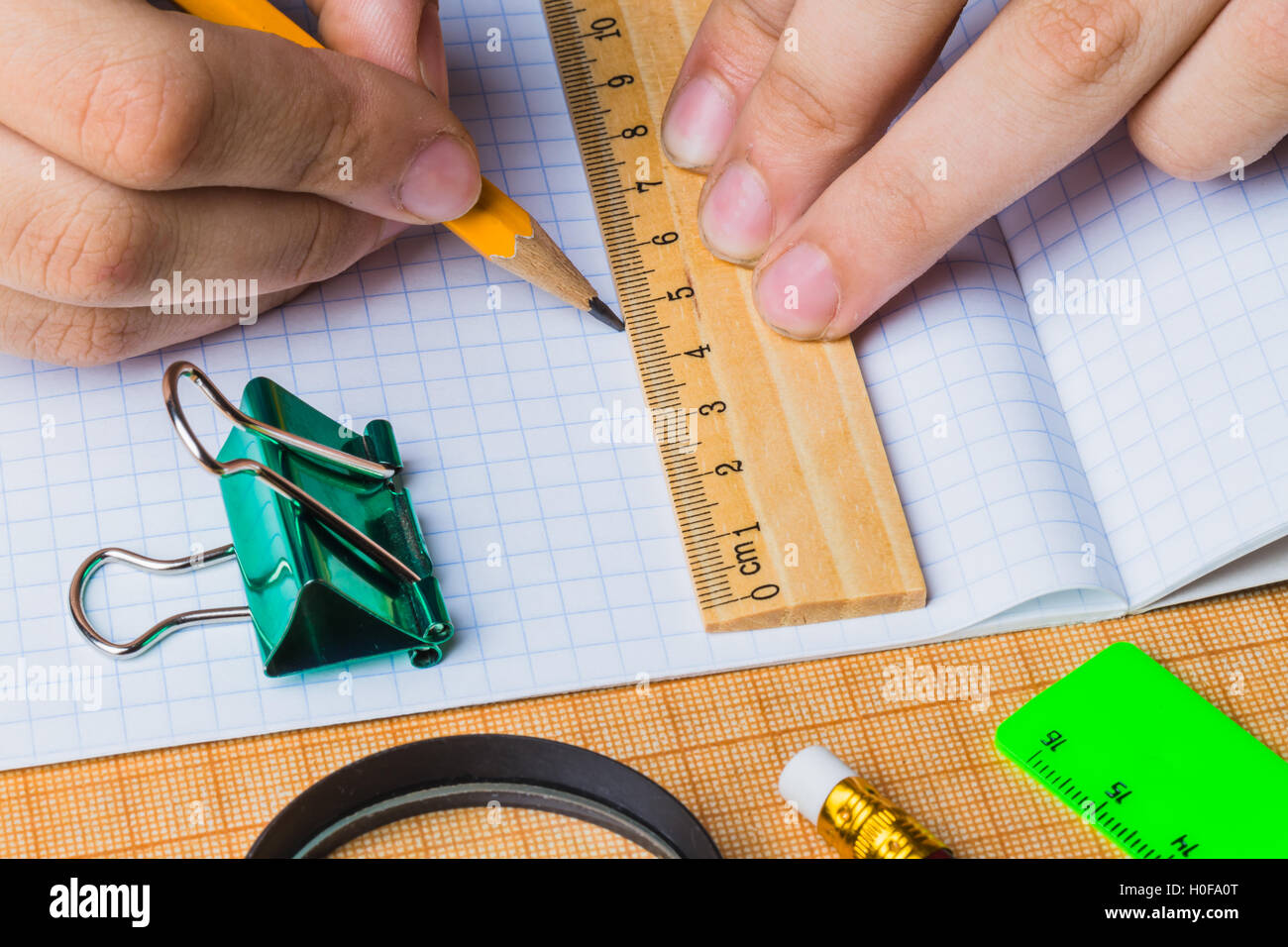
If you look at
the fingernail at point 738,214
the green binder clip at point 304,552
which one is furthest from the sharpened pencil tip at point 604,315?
the green binder clip at point 304,552

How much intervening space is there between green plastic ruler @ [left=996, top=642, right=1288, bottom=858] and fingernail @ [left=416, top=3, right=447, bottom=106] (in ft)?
2.34

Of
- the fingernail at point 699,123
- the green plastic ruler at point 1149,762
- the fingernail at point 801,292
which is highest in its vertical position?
the fingernail at point 699,123

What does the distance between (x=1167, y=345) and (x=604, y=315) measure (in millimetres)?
473

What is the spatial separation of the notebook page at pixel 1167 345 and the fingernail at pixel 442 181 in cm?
51

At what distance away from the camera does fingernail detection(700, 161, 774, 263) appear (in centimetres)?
104

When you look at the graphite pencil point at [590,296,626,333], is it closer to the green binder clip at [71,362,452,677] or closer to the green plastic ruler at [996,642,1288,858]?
the green binder clip at [71,362,452,677]

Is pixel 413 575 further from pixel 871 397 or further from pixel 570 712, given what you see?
pixel 871 397

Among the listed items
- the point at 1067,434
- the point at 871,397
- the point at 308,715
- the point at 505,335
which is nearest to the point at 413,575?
the point at 308,715

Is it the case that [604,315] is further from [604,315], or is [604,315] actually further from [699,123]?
[699,123]

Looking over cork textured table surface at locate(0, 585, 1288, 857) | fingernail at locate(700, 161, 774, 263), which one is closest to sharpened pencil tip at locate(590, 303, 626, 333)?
fingernail at locate(700, 161, 774, 263)

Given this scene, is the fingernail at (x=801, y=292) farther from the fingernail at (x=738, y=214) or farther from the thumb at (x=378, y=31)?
the thumb at (x=378, y=31)

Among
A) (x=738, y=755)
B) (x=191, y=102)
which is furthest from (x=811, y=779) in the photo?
(x=191, y=102)

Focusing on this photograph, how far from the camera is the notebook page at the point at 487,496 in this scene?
2.87ft
